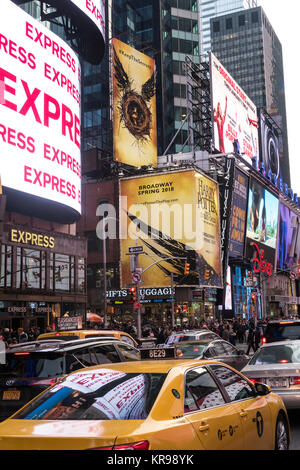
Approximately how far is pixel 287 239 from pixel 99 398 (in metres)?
98.2

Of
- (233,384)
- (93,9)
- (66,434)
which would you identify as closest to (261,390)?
(233,384)

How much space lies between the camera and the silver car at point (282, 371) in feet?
32.4

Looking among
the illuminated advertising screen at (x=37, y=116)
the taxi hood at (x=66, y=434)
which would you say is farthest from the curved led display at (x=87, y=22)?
the taxi hood at (x=66, y=434)

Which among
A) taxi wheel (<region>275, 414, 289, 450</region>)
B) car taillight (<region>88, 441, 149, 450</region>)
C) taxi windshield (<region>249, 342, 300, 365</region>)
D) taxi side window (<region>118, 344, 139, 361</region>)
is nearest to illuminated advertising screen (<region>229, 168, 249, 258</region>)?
taxi side window (<region>118, 344, 139, 361</region>)

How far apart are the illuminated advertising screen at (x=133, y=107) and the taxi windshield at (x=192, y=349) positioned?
1731 inches

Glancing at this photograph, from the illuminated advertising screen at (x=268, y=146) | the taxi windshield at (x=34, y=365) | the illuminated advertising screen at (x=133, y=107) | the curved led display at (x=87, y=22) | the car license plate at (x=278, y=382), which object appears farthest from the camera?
the illuminated advertising screen at (x=268, y=146)

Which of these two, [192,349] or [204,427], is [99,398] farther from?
[192,349]

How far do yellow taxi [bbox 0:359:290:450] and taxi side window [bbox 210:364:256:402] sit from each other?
19mm

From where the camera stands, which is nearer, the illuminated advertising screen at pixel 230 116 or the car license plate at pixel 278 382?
the car license plate at pixel 278 382

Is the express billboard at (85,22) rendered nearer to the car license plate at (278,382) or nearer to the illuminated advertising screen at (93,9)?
the illuminated advertising screen at (93,9)

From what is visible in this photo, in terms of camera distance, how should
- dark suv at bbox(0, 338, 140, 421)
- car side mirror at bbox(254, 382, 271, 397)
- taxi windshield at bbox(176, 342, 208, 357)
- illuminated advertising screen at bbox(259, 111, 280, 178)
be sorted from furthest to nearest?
illuminated advertising screen at bbox(259, 111, 280, 178) → taxi windshield at bbox(176, 342, 208, 357) → dark suv at bbox(0, 338, 140, 421) → car side mirror at bbox(254, 382, 271, 397)

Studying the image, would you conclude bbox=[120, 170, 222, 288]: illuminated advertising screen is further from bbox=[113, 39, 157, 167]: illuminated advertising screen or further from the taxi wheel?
the taxi wheel

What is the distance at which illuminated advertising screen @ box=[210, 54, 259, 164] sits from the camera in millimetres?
70500
